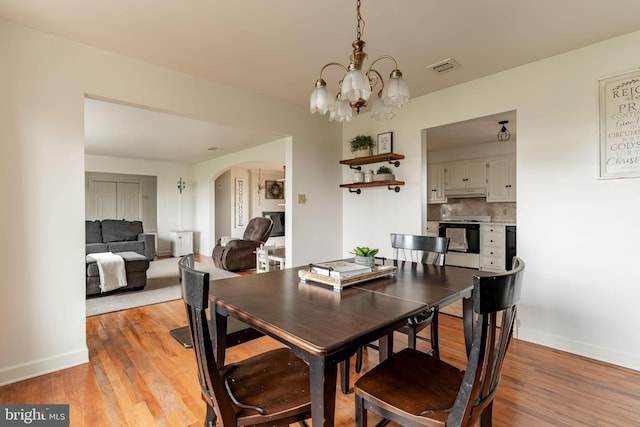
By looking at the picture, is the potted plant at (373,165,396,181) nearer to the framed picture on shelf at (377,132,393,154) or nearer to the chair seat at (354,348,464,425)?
the framed picture on shelf at (377,132,393,154)

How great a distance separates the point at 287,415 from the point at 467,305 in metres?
1.19

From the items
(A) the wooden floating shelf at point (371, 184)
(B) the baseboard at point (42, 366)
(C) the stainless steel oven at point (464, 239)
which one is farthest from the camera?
(C) the stainless steel oven at point (464, 239)

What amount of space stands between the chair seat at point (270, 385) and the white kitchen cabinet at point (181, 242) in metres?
6.86

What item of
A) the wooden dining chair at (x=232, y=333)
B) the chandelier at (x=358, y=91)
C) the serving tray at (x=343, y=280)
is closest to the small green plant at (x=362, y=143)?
the chandelier at (x=358, y=91)

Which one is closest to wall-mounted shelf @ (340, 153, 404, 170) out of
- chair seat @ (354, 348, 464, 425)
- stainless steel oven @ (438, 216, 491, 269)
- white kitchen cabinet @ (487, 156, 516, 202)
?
chair seat @ (354, 348, 464, 425)

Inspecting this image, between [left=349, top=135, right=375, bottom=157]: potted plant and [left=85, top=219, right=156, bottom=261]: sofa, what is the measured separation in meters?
4.67

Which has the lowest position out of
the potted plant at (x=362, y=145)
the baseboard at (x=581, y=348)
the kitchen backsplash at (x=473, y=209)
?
the baseboard at (x=581, y=348)

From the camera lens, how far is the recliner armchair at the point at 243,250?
5746 mm

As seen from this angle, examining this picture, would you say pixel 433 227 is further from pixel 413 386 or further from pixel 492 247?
pixel 413 386

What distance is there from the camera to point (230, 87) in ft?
10.4

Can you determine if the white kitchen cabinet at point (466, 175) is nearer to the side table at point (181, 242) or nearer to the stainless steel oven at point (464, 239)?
the stainless steel oven at point (464, 239)

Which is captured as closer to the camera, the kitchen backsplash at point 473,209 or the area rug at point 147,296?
the area rug at point 147,296

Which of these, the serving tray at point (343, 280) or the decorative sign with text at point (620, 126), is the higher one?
the decorative sign with text at point (620, 126)

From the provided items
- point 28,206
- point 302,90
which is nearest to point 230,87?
point 302,90
